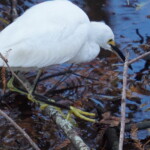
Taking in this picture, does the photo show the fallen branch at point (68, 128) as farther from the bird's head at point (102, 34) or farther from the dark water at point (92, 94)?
the bird's head at point (102, 34)

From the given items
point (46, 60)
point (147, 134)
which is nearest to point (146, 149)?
point (147, 134)

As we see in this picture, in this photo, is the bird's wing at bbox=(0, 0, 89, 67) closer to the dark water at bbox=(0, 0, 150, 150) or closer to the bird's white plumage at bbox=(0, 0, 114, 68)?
the bird's white plumage at bbox=(0, 0, 114, 68)

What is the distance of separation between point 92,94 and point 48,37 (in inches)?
42.6

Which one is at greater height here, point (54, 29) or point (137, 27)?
point (54, 29)

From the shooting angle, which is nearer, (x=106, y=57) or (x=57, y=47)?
(x=57, y=47)

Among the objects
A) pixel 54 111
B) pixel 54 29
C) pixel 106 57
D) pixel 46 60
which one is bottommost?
pixel 106 57

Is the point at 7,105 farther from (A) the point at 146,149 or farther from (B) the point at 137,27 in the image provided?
(B) the point at 137,27

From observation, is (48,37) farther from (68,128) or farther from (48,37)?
(68,128)

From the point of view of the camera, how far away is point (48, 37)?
3639 mm

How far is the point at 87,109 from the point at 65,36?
2.80ft

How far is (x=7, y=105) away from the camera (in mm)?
4266

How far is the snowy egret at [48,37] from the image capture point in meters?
3.53

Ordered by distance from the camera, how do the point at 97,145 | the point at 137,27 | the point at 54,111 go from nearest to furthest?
the point at 54,111 < the point at 97,145 < the point at 137,27

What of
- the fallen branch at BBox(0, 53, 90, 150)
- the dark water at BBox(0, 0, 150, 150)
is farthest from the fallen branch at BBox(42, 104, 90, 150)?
the dark water at BBox(0, 0, 150, 150)
